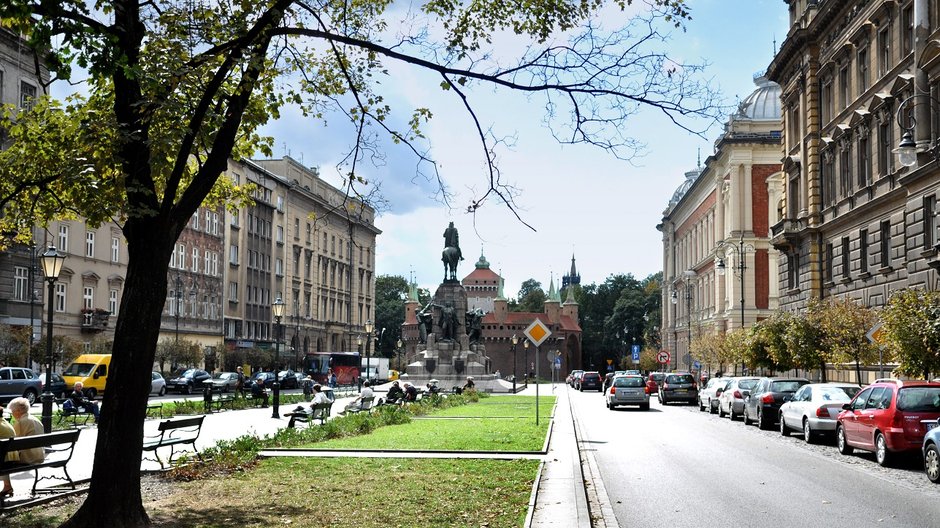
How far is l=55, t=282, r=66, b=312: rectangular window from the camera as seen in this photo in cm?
5669

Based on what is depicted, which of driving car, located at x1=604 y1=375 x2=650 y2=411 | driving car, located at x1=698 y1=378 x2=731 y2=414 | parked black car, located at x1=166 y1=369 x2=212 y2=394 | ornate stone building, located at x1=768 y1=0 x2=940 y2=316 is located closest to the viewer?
ornate stone building, located at x1=768 y1=0 x2=940 y2=316

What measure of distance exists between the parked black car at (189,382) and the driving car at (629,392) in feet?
76.8

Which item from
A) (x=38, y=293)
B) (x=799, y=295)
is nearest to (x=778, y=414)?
(x=799, y=295)

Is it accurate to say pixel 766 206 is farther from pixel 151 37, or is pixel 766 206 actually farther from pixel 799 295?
pixel 151 37

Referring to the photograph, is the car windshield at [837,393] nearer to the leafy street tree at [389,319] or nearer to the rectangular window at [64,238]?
the rectangular window at [64,238]

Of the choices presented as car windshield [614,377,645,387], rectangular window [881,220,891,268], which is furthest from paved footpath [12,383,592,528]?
rectangular window [881,220,891,268]

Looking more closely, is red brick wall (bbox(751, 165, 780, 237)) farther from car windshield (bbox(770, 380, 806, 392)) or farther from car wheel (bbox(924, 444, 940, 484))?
car wheel (bbox(924, 444, 940, 484))

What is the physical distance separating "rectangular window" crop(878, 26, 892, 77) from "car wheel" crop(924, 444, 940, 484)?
25.8m

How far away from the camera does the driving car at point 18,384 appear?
39688mm

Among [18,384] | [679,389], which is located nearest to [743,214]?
[679,389]

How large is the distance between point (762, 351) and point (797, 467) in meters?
29.4

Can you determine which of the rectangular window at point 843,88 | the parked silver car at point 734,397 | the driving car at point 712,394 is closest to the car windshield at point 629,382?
the driving car at point 712,394

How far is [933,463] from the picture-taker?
1612cm

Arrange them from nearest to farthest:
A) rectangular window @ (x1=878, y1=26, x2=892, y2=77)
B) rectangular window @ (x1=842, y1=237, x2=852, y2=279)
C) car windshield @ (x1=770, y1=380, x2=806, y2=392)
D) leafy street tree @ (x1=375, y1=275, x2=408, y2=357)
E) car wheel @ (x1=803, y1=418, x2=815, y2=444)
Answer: car wheel @ (x1=803, y1=418, x2=815, y2=444) < car windshield @ (x1=770, y1=380, x2=806, y2=392) < rectangular window @ (x1=878, y1=26, x2=892, y2=77) < rectangular window @ (x1=842, y1=237, x2=852, y2=279) < leafy street tree @ (x1=375, y1=275, x2=408, y2=357)
